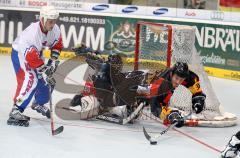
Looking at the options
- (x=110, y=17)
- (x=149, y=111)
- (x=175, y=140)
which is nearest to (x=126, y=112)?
(x=149, y=111)

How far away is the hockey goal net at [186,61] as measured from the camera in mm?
6391

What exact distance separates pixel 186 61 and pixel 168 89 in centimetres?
91

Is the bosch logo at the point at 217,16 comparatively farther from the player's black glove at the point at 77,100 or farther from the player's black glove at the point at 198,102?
the player's black glove at the point at 198,102

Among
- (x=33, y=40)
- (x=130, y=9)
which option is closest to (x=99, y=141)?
(x=33, y=40)

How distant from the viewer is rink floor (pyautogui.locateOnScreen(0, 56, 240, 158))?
5.05 m

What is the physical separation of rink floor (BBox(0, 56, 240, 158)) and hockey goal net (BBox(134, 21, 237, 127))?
Answer: 177 millimetres

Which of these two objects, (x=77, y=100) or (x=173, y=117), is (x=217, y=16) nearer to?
(x=77, y=100)

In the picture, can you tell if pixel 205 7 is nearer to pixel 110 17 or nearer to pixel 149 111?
pixel 110 17

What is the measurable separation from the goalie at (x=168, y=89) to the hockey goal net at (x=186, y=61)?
1.72 feet

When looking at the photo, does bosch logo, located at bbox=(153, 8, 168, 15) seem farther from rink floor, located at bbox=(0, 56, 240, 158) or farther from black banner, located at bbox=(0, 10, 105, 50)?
rink floor, located at bbox=(0, 56, 240, 158)

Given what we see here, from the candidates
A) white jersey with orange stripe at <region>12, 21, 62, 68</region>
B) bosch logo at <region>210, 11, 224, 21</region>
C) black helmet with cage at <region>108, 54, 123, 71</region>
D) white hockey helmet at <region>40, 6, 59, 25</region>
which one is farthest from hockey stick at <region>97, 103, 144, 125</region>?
bosch logo at <region>210, 11, 224, 21</region>

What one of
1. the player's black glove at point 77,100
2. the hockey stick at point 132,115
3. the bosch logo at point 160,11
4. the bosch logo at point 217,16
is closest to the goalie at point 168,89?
the hockey stick at point 132,115

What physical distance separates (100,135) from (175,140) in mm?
698

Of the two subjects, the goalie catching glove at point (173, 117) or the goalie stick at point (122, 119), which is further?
the goalie stick at point (122, 119)
